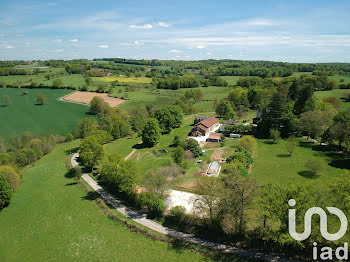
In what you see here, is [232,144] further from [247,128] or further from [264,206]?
[264,206]

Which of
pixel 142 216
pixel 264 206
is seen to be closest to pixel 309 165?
pixel 264 206

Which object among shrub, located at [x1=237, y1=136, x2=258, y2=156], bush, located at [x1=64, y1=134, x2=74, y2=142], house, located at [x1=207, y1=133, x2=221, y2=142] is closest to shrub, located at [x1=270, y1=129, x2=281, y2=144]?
shrub, located at [x1=237, y1=136, x2=258, y2=156]

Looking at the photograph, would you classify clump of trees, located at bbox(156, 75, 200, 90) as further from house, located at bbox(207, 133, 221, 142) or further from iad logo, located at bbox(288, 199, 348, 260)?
iad logo, located at bbox(288, 199, 348, 260)

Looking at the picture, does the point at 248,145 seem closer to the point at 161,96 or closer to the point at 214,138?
the point at 214,138

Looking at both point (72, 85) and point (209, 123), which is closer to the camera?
point (209, 123)

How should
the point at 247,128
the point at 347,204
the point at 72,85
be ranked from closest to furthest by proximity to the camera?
the point at 347,204 < the point at 247,128 < the point at 72,85

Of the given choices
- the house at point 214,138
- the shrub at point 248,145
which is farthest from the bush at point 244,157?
the house at point 214,138
